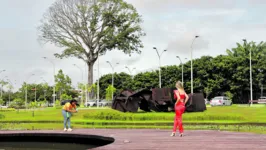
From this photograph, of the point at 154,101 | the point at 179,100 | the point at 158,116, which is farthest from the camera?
the point at 154,101

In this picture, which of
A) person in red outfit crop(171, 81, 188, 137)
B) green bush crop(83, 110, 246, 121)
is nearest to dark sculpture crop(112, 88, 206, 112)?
green bush crop(83, 110, 246, 121)

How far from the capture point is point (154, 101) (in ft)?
82.8

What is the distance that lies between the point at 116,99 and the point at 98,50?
31.9 m

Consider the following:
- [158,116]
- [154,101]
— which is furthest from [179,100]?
[154,101]

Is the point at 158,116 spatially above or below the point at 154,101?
below

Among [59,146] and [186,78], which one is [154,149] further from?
[186,78]

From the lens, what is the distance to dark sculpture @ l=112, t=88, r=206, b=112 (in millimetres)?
24750

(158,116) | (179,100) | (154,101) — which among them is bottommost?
(158,116)

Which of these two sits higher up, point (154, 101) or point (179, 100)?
point (179, 100)

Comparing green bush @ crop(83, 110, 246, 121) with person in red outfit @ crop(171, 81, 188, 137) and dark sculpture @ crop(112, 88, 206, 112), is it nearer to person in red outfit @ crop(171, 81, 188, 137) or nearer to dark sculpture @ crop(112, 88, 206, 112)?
dark sculpture @ crop(112, 88, 206, 112)

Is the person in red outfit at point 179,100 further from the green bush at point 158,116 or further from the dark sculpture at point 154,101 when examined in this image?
the dark sculpture at point 154,101

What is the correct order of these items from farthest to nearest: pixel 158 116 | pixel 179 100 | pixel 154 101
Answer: pixel 154 101 → pixel 158 116 → pixel 179 100

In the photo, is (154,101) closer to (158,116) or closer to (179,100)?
(158,116)

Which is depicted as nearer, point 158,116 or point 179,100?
point 179,100
